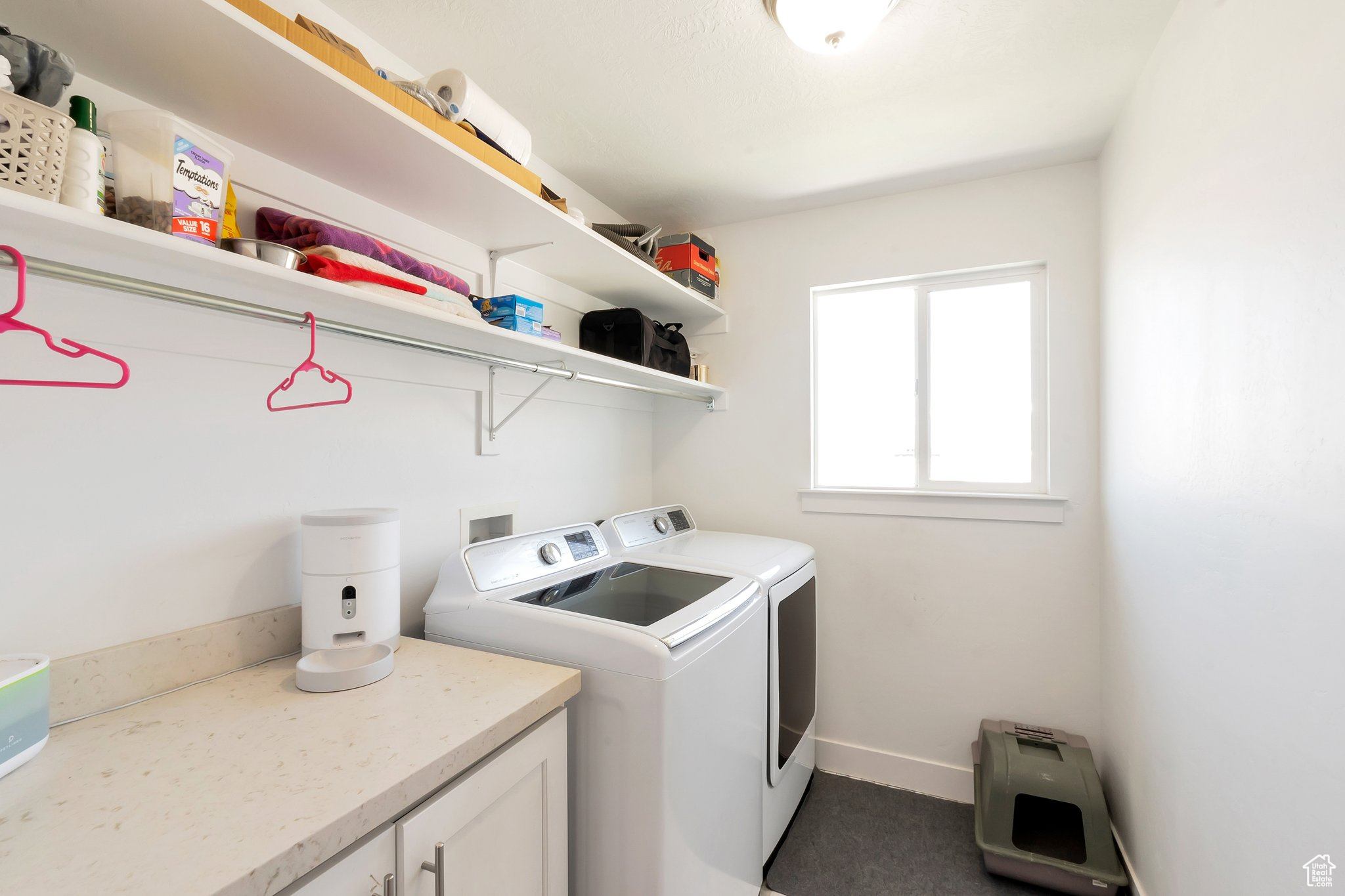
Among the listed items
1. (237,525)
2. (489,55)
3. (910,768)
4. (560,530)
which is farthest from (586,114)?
(910,768)

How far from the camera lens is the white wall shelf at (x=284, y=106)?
2.69 feet

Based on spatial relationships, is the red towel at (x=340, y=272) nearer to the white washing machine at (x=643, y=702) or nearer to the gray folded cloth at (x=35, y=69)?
the gray folded cloth at (x=35, y=69)

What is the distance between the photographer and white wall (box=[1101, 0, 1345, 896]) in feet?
2.70

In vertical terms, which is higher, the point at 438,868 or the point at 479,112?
the point at 479,112

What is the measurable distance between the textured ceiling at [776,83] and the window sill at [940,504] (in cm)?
124

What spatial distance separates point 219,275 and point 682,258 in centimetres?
176

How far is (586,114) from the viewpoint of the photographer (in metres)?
1.82

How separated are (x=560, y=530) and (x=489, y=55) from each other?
134 centimetres

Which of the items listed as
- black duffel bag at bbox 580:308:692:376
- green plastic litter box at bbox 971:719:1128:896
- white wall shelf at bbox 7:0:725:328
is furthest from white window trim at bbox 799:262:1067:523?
white wall shelf at bbox 7:0:725:328

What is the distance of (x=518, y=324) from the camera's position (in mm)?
1506

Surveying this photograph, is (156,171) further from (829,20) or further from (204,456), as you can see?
(829,20)

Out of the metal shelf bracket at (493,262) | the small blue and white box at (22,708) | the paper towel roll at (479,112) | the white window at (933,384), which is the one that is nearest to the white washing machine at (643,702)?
the small blue and white box at (22,708)

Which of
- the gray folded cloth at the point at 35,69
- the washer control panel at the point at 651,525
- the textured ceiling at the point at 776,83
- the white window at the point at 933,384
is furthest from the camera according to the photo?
the white window at the point at 933,384

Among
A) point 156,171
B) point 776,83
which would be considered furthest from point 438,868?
point 776,83
